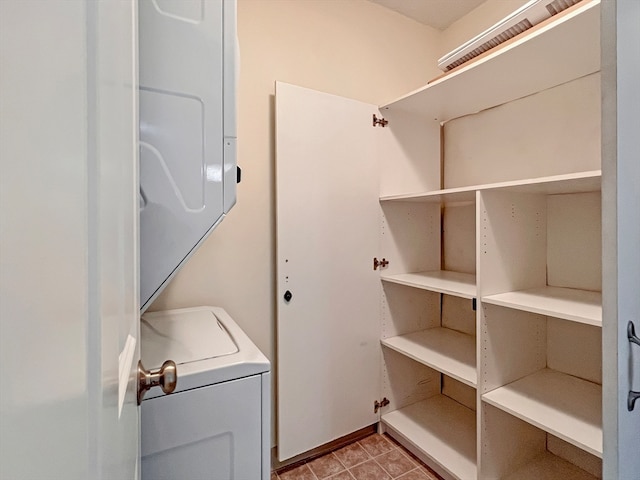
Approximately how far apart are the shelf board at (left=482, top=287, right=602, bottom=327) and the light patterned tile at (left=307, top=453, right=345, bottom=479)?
1218mm

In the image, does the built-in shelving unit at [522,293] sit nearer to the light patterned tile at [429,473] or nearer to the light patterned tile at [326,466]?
the light patterned tile at [429,473]

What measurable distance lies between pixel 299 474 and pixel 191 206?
64.0 inches

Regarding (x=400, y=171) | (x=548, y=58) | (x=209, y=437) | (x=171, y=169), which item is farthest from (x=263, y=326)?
(x=548, y=58)

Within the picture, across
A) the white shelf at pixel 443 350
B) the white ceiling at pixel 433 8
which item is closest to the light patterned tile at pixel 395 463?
the white shelf at pixel 443 350

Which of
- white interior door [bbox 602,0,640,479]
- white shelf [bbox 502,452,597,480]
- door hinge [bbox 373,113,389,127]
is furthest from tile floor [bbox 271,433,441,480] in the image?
door hinge [bbox 373,113,389,127]

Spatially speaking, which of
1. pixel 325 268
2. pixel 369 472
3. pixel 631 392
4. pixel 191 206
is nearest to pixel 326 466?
pixel 369 472

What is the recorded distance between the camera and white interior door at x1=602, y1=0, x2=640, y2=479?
0.73m

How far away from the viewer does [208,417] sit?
0.85m

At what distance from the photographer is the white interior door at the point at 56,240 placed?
152 mm

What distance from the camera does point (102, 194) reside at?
0.98 feet

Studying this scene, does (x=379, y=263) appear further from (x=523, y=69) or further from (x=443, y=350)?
(x=523, y=69)

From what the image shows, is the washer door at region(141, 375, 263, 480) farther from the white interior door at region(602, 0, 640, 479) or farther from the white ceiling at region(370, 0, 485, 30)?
the white ceiling at region(370, 0, 485, 30)

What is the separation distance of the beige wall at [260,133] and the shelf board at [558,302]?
1166mm

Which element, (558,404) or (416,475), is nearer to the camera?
(558,404)
